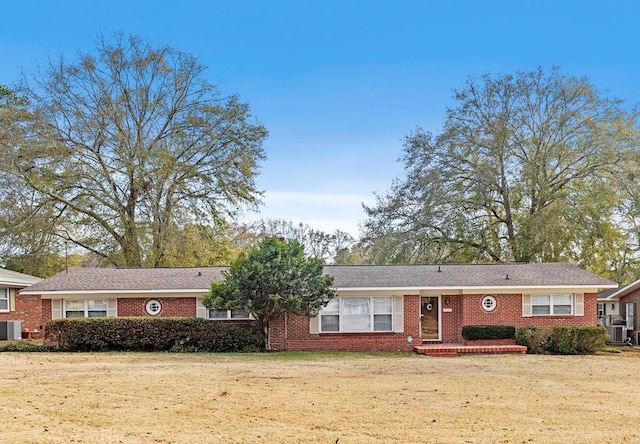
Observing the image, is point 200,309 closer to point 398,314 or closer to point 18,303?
point 398,314

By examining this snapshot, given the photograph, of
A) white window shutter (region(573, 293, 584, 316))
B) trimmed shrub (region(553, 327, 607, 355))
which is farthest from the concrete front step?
white window shutter (region(573, 293, 584, 316))

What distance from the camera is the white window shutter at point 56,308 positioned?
23.0m

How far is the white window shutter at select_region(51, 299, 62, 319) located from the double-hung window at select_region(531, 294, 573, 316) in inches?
683

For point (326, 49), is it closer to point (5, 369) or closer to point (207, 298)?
point (207, 298)

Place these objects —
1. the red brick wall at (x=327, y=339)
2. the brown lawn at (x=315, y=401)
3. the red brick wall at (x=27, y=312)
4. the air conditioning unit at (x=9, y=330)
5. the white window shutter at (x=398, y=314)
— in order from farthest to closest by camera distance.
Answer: the red brick wall at (x=27, y=312)
the air conditioning unit at (x=9, y=330)
the white window shutter at (x=398, y=314)
the red brick wall at (x=327, y=339)
the brown lawn at (x=315, y=401)

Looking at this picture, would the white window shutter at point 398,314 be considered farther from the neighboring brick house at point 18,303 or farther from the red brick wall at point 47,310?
A: the neighboring brick house at point 18,303

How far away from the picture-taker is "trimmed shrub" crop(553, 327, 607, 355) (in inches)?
851

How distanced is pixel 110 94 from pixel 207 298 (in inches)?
616

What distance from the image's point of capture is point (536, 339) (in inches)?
862

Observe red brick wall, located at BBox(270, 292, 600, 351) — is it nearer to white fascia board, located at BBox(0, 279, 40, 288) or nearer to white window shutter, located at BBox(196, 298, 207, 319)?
white window shutter, located at BBox(196, 298, 207, 319)

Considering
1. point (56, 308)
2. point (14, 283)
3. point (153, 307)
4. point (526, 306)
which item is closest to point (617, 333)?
point (526, 306)

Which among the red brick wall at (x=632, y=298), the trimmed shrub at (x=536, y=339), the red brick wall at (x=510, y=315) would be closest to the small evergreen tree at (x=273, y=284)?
the red brick wall at (x=510, y=315)

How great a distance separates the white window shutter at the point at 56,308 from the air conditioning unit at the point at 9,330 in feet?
13.2

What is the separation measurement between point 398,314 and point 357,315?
1.47 m
